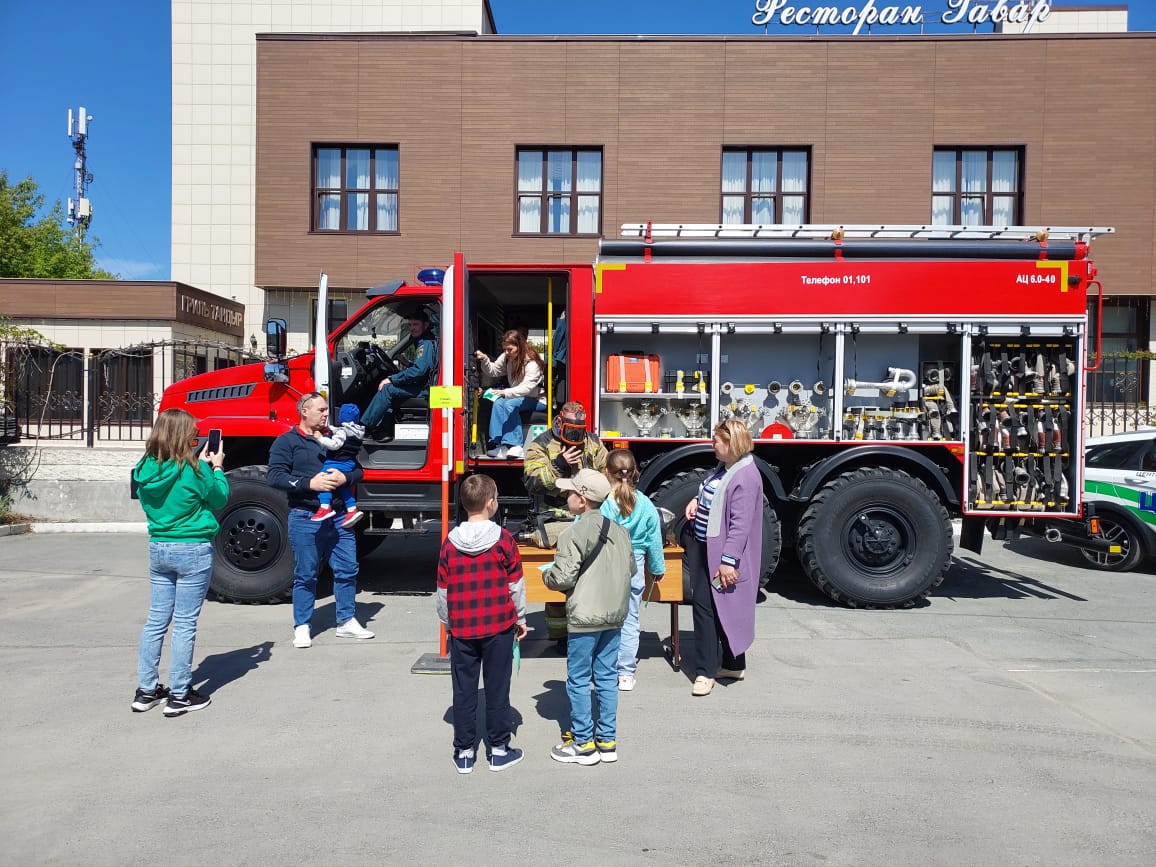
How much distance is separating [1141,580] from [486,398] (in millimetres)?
7479

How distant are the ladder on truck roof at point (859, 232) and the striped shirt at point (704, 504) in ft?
9.47

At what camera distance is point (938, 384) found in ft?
24.6

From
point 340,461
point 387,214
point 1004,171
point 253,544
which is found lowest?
point 253,544

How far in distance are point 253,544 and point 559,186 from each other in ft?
42.3

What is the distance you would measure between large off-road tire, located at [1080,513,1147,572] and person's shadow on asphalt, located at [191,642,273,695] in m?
8.95

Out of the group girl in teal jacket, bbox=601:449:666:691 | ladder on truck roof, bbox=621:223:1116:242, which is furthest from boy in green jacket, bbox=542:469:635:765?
ladder on truck roof, bbox=621:223:1116:242

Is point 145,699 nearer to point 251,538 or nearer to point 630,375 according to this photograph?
point 251,538

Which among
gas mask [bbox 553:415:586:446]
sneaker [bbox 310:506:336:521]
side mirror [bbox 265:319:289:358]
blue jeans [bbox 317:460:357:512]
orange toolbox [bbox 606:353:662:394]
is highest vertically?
side mirror [bbox 265:319:289:358]

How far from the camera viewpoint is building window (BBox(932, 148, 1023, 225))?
18.0 meters

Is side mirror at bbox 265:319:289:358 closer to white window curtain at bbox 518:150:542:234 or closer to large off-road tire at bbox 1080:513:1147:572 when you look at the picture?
large off-road tire at bbox 1080:513:1147:572

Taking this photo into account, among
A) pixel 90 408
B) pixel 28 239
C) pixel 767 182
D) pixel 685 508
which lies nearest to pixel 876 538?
pixel 685 508

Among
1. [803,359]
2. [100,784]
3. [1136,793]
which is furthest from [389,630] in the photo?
[1136,793]

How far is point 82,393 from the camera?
12.5 meters

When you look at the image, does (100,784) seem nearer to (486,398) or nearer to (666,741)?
(666,741)
